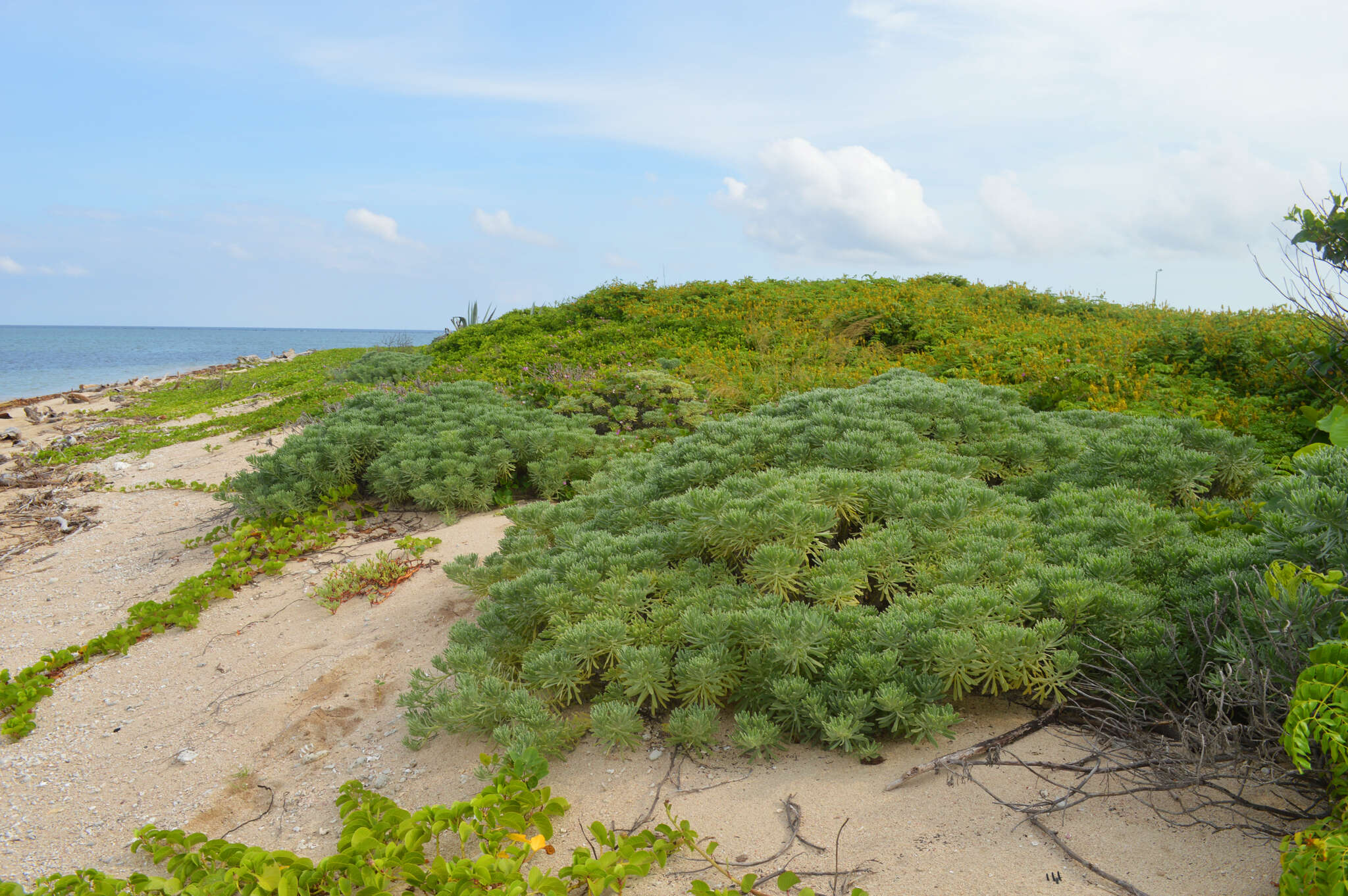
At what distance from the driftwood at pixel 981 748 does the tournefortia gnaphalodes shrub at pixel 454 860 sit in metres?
0.70

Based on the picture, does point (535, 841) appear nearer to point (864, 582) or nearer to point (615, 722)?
point (615, 722)

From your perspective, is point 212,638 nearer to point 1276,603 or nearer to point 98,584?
point 98,584

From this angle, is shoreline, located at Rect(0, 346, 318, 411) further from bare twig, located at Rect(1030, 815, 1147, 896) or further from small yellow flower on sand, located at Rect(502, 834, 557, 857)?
bare twig, located at Rect(1030, 815, 1147, 896)

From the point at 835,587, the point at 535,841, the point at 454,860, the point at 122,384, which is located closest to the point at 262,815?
the point at 454,860

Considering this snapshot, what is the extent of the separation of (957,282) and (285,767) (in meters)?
17.5

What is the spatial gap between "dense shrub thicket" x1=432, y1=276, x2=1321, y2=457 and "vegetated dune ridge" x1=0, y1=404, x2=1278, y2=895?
5.00 metres

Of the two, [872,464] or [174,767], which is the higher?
[872,464]

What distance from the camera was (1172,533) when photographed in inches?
154

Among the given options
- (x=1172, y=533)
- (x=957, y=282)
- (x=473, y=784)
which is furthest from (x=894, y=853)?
(x=957, y=282)

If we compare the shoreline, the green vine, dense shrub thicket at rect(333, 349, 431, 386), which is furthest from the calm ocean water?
the green vine

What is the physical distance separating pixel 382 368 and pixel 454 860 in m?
13.5

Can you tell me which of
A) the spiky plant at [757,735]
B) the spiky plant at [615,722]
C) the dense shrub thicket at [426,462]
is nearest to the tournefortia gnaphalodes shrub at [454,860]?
the spiky plant at [615,722]

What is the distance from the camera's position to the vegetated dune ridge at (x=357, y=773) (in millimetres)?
2717

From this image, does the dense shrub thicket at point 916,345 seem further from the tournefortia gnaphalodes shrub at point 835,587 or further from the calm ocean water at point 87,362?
the calm ocean water at point 87,362
